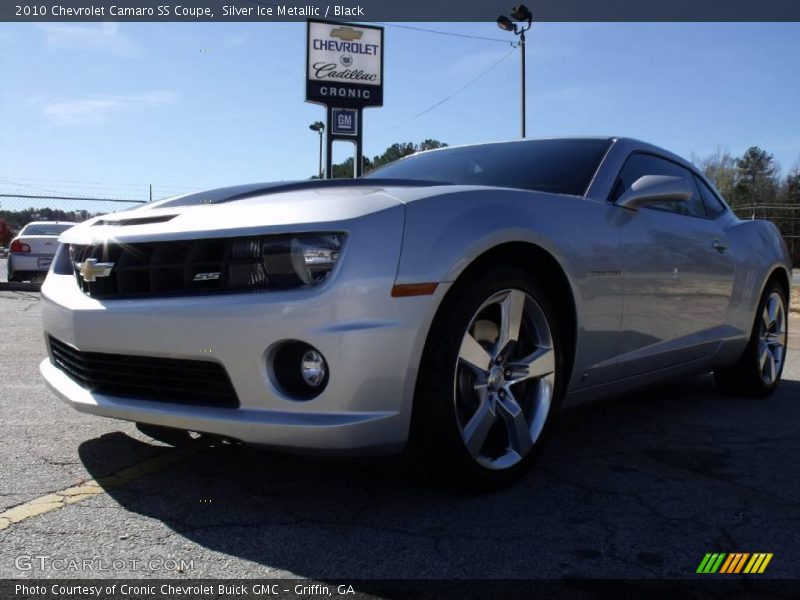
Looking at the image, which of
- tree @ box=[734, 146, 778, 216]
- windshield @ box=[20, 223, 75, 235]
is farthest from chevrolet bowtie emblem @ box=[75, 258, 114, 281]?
tree @ box=[734, 146, 778, 216]

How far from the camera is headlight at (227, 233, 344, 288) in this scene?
2.29 m

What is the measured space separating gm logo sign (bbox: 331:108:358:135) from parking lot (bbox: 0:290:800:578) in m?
13.8

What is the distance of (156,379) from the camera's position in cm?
246

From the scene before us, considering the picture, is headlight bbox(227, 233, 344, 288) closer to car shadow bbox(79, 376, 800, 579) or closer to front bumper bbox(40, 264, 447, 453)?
front bumper bbox(40, 264, 447, 453)

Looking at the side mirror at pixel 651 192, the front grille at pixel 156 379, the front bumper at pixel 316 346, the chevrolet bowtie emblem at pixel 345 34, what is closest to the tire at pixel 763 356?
the side mirror at pixel 651 192

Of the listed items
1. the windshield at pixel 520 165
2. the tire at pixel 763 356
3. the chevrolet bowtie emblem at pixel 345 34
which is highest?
the chevrolet bowtie emblem at pixel 345 34

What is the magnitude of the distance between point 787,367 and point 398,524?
4771 mm

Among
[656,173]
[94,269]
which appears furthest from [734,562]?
[656,173]

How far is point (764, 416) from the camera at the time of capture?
4164mm

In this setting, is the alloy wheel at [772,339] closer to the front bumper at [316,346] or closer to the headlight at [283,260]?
the front bumper at [316,346]

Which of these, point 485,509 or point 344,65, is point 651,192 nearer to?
point 485,509

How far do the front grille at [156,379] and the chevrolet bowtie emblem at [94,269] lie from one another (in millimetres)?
264

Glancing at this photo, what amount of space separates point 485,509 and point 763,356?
2.94 meters

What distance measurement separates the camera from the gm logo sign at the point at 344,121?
661 inches
